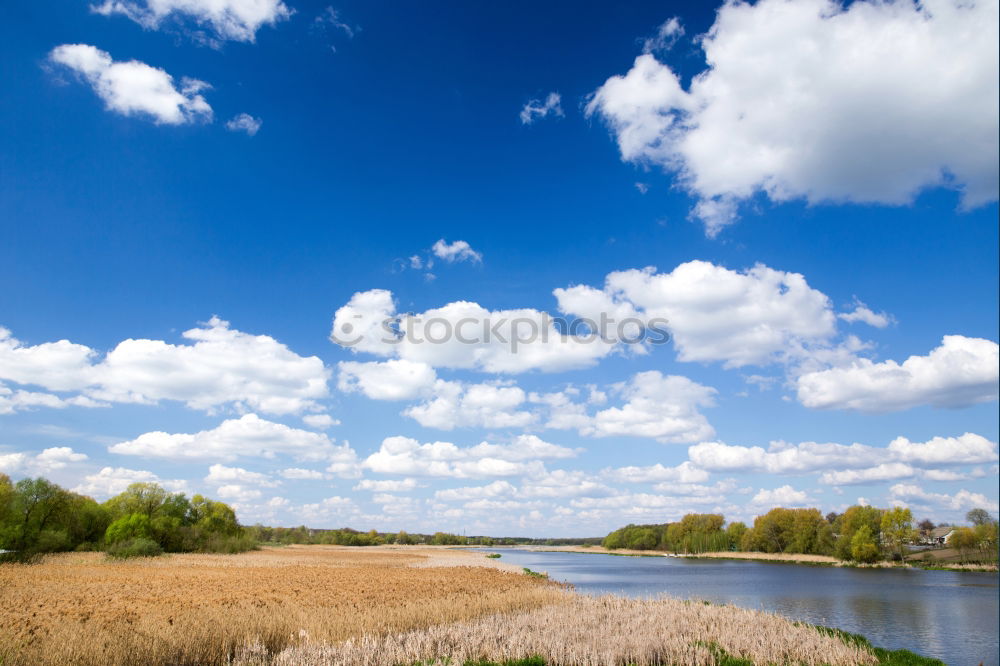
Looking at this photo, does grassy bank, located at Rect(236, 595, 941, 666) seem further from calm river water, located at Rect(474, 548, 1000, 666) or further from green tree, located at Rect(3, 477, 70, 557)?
green tree, located at Rect(3, 477, 70, 557)

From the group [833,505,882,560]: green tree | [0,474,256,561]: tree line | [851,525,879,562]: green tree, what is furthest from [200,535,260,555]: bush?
[833,505,882,560]: green tree

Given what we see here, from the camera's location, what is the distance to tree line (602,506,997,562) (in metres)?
92.2

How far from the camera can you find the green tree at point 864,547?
94.3m

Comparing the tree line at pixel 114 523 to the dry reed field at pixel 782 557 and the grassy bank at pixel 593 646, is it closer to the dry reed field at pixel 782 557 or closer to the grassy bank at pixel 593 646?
the grassy bank at pixel 593 646

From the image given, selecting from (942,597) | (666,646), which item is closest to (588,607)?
(666,646)

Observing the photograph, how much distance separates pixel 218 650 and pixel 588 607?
15.6m

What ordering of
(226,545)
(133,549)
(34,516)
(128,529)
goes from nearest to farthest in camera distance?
(34,516)
(133,549)
(128,529)
(226,545)

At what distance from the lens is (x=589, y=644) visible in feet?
58.9

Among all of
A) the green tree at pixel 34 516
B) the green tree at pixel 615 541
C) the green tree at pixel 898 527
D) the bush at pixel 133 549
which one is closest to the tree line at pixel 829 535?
the green tree at pixel 898 527

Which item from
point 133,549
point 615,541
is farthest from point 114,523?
point 615,541

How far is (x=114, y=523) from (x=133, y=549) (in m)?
7.86

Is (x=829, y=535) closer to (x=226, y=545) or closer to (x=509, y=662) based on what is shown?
(x=226, y=545)

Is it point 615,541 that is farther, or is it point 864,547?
point 615,541

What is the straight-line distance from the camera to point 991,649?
25922 millimetres
